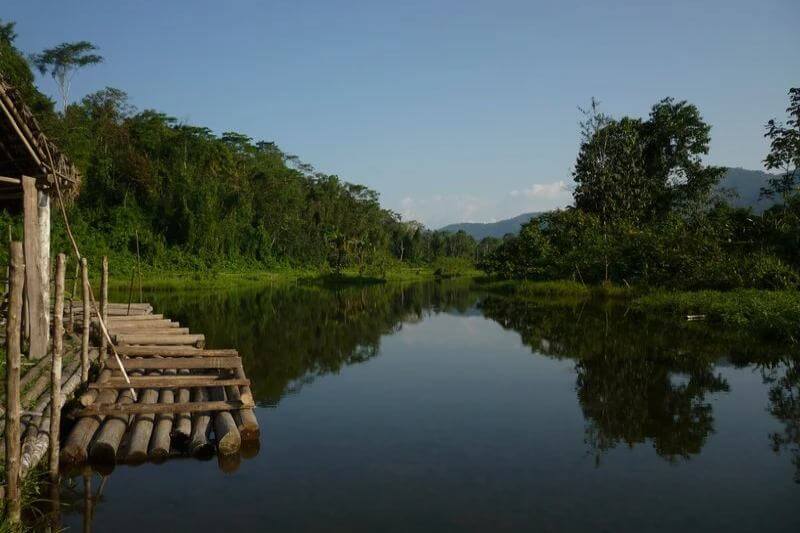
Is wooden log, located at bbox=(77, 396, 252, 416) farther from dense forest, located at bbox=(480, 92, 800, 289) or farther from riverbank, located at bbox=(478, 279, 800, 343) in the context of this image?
dense forest, located at bbox=(480, 92, 800, 289)

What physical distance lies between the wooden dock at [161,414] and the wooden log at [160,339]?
4.87 feet

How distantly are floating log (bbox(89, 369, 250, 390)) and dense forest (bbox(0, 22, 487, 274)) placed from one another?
30037 millimetres

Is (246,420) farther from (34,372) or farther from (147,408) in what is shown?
(34,372)

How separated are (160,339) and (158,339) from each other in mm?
45

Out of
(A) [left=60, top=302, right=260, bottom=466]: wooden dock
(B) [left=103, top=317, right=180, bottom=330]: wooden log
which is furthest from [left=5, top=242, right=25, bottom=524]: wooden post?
(B) [left=103, top=317, right=180, bottom=330]: wooden log

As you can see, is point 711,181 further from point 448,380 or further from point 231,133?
point 231,133

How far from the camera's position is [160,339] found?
13.3 m

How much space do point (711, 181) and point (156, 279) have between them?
133 feet

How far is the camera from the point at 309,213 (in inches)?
2749

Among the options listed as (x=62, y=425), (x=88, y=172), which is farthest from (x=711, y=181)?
(x=88, y=172)

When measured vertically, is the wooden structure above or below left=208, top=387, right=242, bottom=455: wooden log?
above

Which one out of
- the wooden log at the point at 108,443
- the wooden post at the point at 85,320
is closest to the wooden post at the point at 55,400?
the wooden post at the point at 85,320

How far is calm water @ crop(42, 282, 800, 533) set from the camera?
6.68m

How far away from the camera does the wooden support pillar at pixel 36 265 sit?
9625 millimetres
